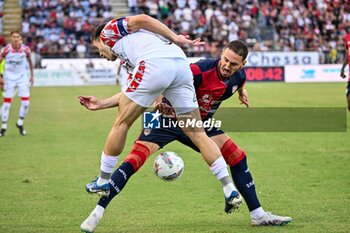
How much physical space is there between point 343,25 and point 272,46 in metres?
5.57

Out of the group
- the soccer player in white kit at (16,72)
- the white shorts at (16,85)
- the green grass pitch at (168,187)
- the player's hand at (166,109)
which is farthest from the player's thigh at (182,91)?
the white shorts at (16,85)

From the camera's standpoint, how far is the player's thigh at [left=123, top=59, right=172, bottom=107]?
6.80m

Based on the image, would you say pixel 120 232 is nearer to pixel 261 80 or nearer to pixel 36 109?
pixel 36 109

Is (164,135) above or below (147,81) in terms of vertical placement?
below

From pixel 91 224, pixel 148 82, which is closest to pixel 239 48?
pixel 148 82

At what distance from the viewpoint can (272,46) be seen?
4159cm

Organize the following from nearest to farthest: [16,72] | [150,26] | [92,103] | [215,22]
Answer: [150,26]
[92,103]
[16,72]
[215,22]

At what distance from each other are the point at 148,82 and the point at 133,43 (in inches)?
19.5

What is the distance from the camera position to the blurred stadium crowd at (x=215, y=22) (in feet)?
131

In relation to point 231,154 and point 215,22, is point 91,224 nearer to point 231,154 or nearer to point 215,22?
point 231,154

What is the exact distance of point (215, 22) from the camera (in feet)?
139

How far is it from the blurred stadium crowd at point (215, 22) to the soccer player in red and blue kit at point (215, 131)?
102ft

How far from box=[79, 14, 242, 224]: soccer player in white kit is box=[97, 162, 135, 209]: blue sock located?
0.32ft

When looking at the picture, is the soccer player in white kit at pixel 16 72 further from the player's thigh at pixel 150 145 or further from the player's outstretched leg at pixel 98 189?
the player's outstretched leg at pixel 98 189
